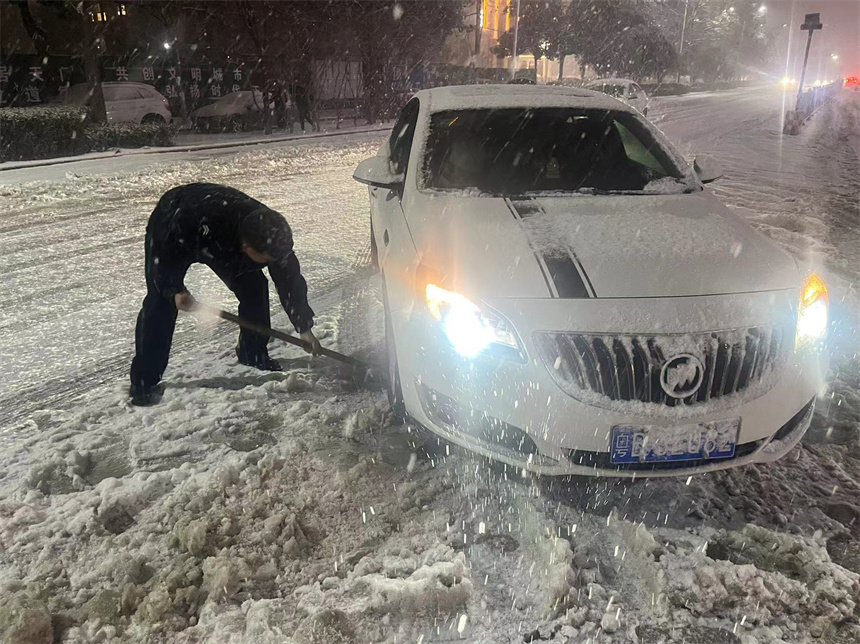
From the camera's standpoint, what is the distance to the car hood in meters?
2.31

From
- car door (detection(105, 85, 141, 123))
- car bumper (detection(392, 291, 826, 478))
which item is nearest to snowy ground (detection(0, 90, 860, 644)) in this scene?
car bumper (detection(392, 291, 826, 478))

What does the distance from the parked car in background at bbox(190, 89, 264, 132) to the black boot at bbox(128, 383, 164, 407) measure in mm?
20335

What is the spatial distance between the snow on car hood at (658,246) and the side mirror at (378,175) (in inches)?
32.8

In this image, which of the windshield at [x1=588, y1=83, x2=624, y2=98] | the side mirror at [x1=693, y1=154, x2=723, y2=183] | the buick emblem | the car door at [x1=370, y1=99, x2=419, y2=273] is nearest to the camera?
the buick emblem

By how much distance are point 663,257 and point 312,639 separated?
184cm

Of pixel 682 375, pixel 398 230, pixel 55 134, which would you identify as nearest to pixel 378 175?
pixel 398 230

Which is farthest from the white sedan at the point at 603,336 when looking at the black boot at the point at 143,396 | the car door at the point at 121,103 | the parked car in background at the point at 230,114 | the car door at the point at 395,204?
the parked car in background at the point at 230,114

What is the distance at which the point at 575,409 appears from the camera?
6.99 ft

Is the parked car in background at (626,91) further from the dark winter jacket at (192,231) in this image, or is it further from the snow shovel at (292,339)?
the dark winter jacket at (192,231)

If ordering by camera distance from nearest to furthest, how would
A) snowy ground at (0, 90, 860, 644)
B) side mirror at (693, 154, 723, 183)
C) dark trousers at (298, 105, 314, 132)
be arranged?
snowy ground at (0, 90, 860, 644) → side mirror at (693, 154, 723, 183) → dark trousers at (298, 105, 314, 132)

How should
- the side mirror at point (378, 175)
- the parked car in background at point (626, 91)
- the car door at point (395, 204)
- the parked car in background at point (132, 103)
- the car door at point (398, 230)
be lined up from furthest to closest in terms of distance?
the parked car in background at point (626, 91) < the parked car in background at point (132, 103) < the side mirror at point (378, 175) < the car door at point (395, 204) < the car door at point (398, 230)

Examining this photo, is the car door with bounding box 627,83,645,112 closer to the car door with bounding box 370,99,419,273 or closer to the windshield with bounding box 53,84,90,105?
the windshield with bounding box 53,84,90,105

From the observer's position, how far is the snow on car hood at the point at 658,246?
2320mm

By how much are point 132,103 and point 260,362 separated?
1756 centimetres
